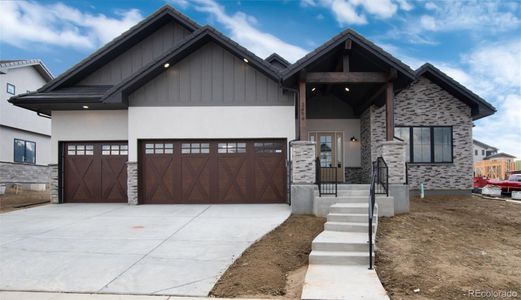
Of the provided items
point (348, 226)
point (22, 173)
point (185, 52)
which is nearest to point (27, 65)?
point (22, 173)

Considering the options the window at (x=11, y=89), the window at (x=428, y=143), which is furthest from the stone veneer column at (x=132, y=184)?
the window at (x=11, y=89)

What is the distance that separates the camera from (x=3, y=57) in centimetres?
2236

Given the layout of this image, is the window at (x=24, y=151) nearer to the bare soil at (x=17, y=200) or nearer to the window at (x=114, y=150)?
the bare soil at (x=17, y=200)

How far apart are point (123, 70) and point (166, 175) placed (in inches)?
199

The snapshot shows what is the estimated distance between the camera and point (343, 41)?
9984 millimetres

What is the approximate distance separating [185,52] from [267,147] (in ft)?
14.9

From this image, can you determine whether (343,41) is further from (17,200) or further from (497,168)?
(497,168)

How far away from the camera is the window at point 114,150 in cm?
1350

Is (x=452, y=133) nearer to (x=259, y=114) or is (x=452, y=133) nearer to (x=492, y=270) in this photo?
(x=259, y=114)

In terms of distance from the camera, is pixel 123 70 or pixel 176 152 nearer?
pixel 176 152

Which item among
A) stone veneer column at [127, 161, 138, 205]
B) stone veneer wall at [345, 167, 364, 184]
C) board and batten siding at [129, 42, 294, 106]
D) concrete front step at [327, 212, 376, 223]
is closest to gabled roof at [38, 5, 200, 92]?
board and batten siding at [129, 42, 294, 106]

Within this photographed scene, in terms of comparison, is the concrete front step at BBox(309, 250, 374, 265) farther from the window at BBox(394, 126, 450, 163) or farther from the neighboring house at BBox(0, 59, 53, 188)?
the neighboring house at BBox(0, 59, 53, 188)

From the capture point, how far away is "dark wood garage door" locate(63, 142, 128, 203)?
44.1 feet

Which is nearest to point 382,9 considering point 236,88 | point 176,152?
point 236,88
